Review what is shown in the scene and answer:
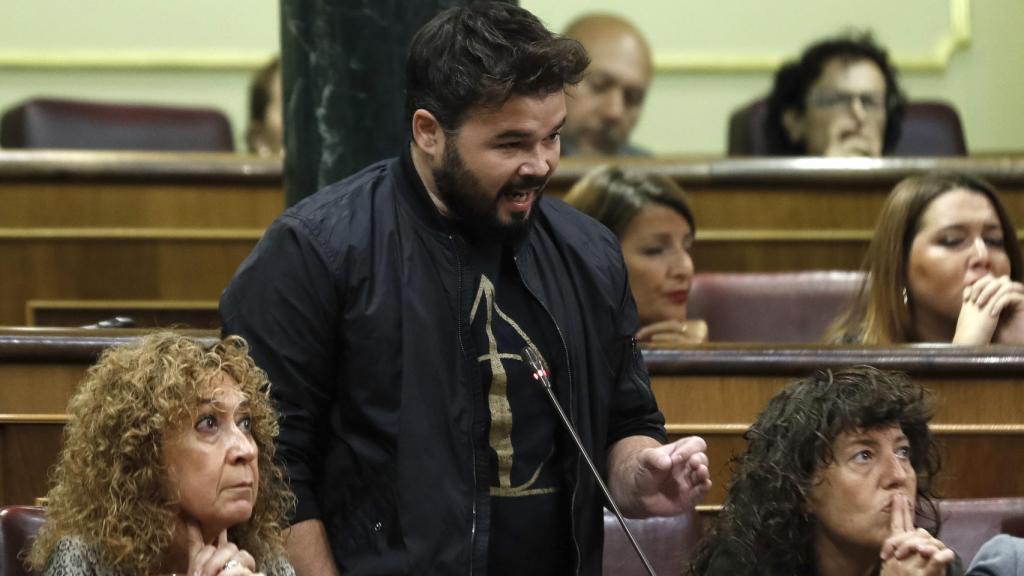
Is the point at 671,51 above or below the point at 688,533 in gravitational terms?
above

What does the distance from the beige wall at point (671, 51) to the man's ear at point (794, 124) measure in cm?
141

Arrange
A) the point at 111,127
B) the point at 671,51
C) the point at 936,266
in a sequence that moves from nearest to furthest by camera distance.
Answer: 1. the point at 936,266
2. the point at 111,127
3. the point at 671,51

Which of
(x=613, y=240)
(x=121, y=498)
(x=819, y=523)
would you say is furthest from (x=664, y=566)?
(x=121, y=498)

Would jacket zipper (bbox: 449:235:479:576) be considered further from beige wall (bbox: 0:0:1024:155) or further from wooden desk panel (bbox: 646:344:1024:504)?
beige wall (bbox: 0:0:1024:155)

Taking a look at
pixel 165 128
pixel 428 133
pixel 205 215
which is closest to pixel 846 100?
pixel 205 215

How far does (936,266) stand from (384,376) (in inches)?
52.9

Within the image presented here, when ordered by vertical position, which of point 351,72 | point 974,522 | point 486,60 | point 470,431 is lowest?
point 974,522

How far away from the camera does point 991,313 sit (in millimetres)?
2619

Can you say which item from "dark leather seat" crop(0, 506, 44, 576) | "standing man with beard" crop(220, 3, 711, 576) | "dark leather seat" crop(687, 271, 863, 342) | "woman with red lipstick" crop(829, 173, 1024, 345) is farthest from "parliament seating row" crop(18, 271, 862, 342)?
"standing man with beard" crop(220, 3, 711, 576)

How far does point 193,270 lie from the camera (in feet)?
11.1

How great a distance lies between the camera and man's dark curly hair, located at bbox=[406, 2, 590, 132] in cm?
167

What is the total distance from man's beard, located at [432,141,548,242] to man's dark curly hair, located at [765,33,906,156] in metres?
2.31

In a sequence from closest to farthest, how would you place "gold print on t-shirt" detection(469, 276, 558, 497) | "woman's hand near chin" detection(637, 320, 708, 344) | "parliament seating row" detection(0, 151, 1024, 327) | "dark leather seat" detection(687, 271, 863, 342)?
"gold print on t-shirt" detection(469, 276, 558, 497) < "woman's hand near chin" detection(637, 320, 708, 344) < "dark leather seat" detection(687, 271, 863, 342) < "parliament seating row" detection(0, 151, 1024, 327)

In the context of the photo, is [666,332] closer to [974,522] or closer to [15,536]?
[974,522]
